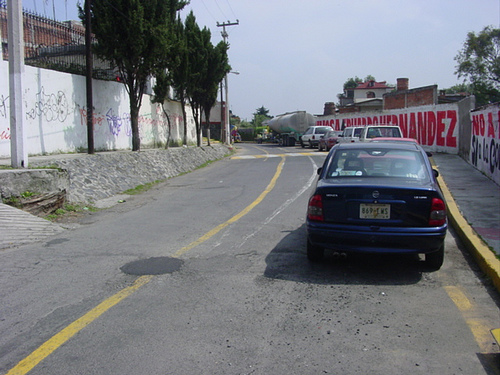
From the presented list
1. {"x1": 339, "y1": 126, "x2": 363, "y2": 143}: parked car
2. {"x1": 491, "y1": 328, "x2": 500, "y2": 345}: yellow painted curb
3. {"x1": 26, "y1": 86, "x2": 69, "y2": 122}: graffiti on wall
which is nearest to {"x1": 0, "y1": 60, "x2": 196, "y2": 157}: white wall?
{"x1": 26, "y1": 86, "x2": 69, "y2": 122}: graffiti on wall

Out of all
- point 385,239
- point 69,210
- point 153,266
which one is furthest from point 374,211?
point 69,210

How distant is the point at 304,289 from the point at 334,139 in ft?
85.4

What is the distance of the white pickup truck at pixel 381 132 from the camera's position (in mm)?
19562

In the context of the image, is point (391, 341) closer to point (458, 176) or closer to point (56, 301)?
point (56, 301)

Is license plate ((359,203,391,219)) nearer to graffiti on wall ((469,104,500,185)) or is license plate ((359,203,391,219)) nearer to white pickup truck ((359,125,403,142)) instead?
graffiti on wall ((469,104,500,185))

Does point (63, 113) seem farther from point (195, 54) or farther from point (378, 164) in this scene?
point (195, 54)

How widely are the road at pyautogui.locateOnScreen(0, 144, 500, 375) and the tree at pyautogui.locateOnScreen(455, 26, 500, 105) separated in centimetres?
5206

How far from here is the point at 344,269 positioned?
19.6 feet

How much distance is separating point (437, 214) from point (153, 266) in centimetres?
357

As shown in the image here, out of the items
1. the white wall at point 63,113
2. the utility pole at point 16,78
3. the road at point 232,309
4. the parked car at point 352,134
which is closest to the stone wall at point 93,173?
the utility pole at point 16,78

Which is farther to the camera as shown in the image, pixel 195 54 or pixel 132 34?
pixel 195 54

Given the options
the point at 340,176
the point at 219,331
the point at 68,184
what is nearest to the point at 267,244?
the point at 340,176

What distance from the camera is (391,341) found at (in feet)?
12.9

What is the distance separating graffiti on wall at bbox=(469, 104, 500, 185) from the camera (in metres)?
12.6
